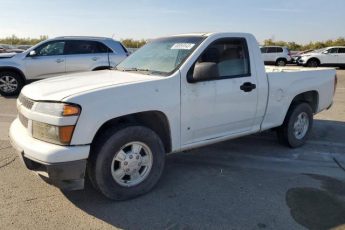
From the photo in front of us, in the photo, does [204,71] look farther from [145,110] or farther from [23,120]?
[23,120]

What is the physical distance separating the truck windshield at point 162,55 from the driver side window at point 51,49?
22.3ft

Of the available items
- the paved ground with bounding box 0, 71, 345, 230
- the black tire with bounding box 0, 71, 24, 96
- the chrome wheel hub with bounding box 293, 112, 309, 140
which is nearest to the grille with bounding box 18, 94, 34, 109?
the paved ground with bounding box 0, 71, 345, 230

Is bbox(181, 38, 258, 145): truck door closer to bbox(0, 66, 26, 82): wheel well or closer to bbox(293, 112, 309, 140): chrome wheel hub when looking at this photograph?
bbox(293, 112, 309, 140): chrome wheel hub

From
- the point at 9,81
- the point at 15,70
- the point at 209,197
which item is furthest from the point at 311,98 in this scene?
the point at 9,81

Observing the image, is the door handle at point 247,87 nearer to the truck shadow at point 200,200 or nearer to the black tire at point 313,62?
the truck shadow at point 200,200

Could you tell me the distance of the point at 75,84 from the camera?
4.14 meters

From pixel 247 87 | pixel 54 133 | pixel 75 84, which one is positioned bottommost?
pixel 54 133

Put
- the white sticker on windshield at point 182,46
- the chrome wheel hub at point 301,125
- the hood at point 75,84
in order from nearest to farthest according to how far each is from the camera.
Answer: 1. the hood at point 75,84
2. the white sticker on windshield at point 182,46
3. the chrome wheel hub at point 301,125

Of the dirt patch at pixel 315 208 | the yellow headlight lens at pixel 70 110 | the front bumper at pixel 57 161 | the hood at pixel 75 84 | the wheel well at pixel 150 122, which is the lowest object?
the dirt patch at pixel 315 208

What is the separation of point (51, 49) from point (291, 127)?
26.5ft

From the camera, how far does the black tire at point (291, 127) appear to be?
5961 mm

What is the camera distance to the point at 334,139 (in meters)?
6.75

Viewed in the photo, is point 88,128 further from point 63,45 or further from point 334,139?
point 63,45

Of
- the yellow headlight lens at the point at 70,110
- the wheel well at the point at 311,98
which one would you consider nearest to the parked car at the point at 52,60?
the wheel well at the point at 311,98
